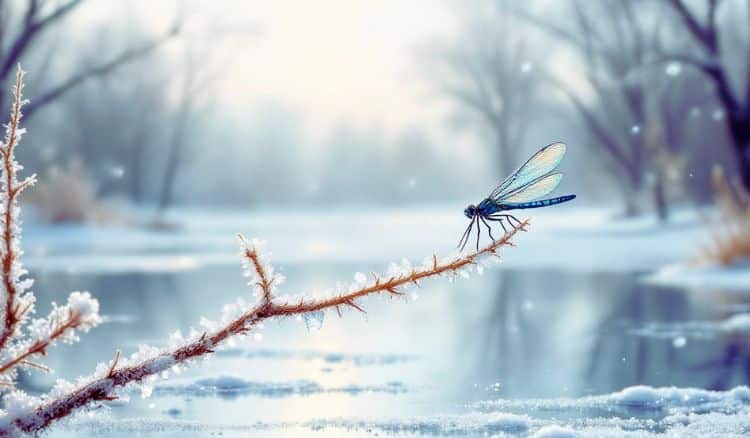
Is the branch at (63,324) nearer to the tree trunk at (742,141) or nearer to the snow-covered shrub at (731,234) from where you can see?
the snow-covered shrub at (731,234)

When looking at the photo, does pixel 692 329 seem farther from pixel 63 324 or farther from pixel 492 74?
pixel 492 74

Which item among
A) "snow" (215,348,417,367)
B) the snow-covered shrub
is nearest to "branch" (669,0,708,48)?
the snow-covered shrub

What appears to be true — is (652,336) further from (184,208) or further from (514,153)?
(184,208)

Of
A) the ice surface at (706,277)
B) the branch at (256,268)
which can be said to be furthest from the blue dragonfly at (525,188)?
the ice surface at (706,277)

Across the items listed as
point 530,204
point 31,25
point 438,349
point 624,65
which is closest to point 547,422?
point 530,204

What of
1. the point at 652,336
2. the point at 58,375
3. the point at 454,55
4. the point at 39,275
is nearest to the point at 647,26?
the point at 454,55
